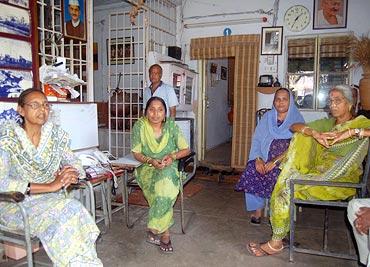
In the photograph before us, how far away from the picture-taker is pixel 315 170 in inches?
96.9

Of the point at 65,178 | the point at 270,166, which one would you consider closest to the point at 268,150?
the point at 270,166

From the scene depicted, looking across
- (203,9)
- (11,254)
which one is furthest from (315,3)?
(11,254)

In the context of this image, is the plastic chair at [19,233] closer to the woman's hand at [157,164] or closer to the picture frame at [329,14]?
the woman's hand at [157,164]

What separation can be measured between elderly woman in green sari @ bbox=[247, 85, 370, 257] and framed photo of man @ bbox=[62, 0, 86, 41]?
7.39ft

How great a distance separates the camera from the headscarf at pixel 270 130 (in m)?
2.94

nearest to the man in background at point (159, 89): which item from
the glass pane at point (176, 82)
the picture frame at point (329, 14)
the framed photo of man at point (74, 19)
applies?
the glass pane at point (176, 82)

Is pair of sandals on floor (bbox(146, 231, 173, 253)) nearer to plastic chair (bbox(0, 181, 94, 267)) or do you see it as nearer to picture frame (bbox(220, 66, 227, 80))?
plastic chair (bbox(0, 181, 94, 267))

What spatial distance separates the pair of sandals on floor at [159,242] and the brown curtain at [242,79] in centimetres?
293

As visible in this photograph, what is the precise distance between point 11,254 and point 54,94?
131 cm

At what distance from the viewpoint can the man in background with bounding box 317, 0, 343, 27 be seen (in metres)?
4.59

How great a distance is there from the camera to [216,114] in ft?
22.9

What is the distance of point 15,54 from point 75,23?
0.86m

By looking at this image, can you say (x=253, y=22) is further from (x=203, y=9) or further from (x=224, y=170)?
(x=224, y=170)

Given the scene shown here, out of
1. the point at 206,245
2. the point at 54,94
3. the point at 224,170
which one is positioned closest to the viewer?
the point at 206,245
